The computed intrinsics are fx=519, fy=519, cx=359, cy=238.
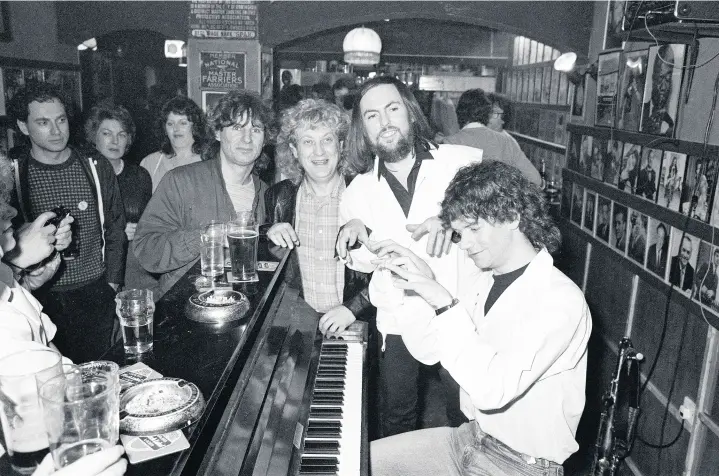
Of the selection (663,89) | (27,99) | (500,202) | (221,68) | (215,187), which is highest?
(221,68)

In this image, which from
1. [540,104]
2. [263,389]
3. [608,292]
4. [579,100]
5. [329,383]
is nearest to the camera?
[263,389]

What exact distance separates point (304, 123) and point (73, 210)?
1527 millimetres

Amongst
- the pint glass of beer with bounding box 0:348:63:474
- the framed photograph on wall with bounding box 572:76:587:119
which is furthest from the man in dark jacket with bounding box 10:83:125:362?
the framed photograph on wall with bounding box 572:76:587:119

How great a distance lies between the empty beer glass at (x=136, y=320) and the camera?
1.38 meters

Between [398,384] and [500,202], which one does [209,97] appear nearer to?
[398,384]

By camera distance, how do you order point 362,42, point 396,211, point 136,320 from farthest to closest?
point 362,42, point 396,211, point 136,320

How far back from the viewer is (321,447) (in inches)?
65.8

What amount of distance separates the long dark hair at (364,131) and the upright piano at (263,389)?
0.78m

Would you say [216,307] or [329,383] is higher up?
[216,307]

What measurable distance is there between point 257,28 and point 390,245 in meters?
5.24

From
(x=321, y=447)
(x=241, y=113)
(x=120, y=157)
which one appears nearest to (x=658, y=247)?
(x=321, y=447)

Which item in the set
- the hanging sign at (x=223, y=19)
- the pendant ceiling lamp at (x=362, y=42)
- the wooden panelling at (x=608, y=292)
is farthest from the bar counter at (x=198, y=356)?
the pendant ceiling lamp at (x=362, y=42)

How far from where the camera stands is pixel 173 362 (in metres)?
1.38

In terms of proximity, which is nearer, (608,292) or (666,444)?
(666,444)
